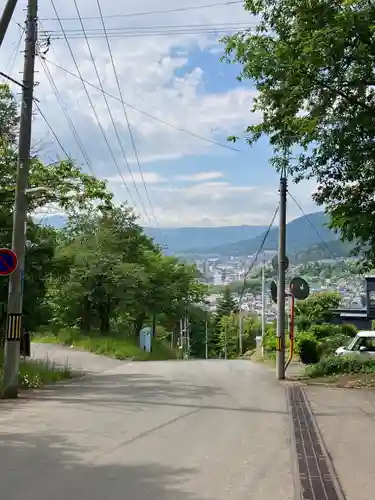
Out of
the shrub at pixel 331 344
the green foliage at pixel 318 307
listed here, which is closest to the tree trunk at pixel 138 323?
the green foliage at pixel 318 307

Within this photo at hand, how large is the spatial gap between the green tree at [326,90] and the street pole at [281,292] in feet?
12.7

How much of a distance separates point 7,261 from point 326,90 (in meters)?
8.17

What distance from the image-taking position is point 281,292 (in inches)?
845

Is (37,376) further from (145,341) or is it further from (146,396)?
(145,341)

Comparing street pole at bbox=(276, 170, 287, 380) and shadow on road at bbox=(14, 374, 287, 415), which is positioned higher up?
street pole at bbox=(276, 170, 287, 380)

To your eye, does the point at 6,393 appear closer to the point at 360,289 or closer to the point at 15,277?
the point at 15,277

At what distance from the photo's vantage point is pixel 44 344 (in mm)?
42719

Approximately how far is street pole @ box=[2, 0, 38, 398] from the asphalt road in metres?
0.79

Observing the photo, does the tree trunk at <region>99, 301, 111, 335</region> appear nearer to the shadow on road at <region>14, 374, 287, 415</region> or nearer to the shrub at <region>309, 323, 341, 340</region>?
the shrub at <region>309, 323, 341, 340</region>

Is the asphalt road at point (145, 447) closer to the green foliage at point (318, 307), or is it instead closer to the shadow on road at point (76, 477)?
the shadow on road at point (76, 477)

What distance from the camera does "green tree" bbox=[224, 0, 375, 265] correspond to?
13086 mm

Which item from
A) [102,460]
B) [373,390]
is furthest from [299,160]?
[102,460]

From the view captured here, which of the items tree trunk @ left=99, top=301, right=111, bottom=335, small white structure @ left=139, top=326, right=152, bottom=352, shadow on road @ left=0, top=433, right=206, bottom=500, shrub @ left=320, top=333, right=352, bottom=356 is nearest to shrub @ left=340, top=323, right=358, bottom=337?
shrub @ left=320, top=333, right=352, bottom=356

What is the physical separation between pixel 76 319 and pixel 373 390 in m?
36.0
